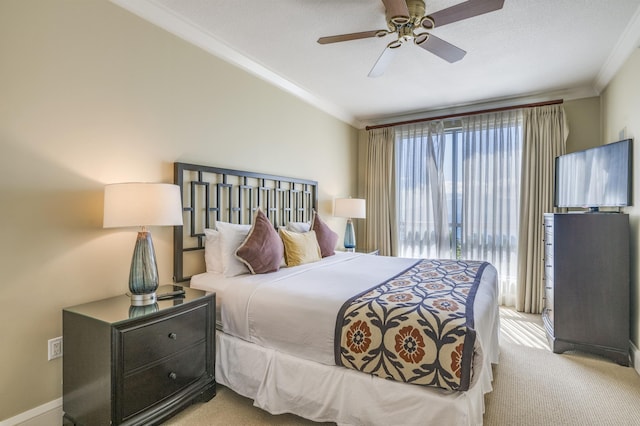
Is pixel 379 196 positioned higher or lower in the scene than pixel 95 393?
higher

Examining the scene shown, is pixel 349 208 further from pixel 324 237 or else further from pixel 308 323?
pixel 308 323

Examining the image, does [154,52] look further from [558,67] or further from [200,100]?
[558,67]

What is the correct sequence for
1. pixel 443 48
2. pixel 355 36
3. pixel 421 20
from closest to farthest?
1. pixel 421 20
2. pixel 355 36
3. pixel 443 48

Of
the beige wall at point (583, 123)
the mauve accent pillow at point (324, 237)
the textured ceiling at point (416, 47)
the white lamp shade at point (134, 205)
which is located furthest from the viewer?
the beige wall at point (583, 123)

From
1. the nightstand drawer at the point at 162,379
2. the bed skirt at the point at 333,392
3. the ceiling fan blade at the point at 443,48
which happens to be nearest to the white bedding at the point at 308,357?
the bed skirt at the point at 333,392

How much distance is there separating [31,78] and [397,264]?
287 centimetres

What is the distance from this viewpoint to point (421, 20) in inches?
84.6

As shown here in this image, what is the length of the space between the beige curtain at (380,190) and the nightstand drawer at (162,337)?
3468 millimetres

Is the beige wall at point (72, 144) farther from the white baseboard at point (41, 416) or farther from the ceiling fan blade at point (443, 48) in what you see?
the ceiling fan blade at point (443, 48)

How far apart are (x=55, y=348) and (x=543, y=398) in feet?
10.0

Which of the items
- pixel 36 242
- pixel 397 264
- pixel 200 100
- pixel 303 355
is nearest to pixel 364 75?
pixel 200 100

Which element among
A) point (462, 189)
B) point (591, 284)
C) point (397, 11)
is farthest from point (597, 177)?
point (397, 11)

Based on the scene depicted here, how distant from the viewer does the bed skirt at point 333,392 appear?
1.54m

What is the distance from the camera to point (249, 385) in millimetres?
2117
